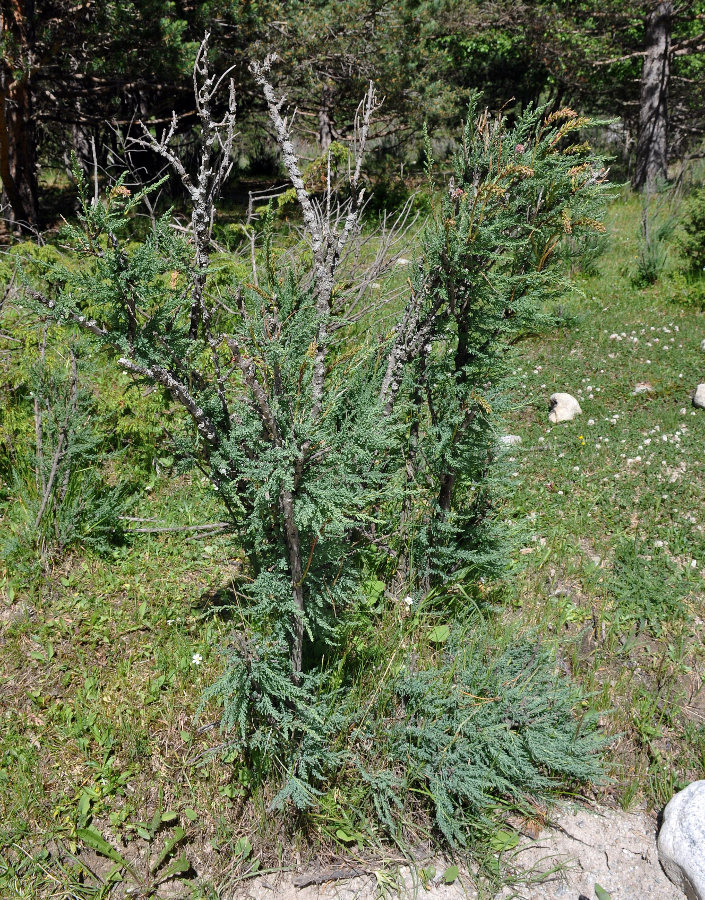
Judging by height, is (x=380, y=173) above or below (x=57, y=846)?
above

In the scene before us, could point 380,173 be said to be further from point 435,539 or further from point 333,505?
point 333,505

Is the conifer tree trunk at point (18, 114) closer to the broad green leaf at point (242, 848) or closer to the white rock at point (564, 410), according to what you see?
the white rock at point (564, 410)

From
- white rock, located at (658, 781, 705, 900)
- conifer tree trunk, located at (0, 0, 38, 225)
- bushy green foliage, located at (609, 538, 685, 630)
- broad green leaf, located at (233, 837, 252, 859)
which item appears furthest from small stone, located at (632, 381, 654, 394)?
conifer tree trunk, located at (0, 0, 38, 225)

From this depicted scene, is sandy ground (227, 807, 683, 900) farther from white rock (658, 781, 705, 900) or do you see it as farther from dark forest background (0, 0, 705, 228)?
dark forest background (0, 0, 705, 228)

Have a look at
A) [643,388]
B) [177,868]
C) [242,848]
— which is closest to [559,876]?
[242,848]

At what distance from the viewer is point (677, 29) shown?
1364 centimetres

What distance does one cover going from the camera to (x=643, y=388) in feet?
17.1

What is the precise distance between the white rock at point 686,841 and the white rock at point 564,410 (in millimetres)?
2932

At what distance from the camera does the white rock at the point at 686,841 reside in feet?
7.62

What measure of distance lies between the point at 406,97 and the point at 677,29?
8.40 metres

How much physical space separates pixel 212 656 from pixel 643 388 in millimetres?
4080

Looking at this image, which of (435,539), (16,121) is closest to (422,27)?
(16,121)

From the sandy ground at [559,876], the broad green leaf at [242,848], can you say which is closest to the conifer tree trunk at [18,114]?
the broad green leaf at [242,848]

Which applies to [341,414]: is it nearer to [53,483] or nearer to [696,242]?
[53,483]
